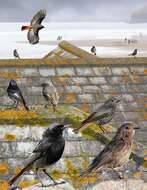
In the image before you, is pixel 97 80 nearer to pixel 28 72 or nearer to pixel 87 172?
Answer: pixel 28 72

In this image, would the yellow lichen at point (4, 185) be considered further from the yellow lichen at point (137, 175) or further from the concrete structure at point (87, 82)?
the concrete structure at point (87, 82)

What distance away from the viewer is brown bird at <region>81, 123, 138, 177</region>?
6465mm

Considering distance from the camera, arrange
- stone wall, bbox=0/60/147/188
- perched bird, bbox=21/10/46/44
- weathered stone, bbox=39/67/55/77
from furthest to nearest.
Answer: perched bird, bbox=21/10/46/44, weathered stone, bbox=39/67/55/77, stone wall, bbox=0/60/147/188

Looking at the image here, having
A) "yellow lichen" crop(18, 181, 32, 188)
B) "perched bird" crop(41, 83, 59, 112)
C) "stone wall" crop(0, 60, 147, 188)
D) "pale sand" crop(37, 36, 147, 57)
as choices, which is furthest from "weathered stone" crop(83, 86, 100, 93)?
"pale sand" crop(37, 36, 147, 57)

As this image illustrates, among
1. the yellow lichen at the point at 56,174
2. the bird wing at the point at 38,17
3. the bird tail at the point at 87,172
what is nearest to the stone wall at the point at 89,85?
the bird wing at the point at 38,17

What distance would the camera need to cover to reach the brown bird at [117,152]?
Result: 646 centimetres

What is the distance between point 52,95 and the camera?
1098cm

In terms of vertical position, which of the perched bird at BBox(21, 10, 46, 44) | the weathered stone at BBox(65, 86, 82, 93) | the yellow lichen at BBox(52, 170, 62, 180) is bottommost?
the yellow lichen at BBox(52, 170, 62, 180)

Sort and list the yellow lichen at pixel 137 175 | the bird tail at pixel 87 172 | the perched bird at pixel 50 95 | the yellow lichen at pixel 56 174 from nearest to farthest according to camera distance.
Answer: the bird tail at pixel 87 172 < the yellow lichen at pixel 56 174 < the yellow lichen at pixel 137 175 < the perched bird at pixel 50 95

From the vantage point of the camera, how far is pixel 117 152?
647cm

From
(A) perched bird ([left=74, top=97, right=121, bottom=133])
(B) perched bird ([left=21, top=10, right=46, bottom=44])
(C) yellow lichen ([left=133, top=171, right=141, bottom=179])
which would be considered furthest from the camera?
(B) perched bird ([left=21, top=10, right=46, bottom=44])

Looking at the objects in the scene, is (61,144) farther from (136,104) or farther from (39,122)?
(136,104)

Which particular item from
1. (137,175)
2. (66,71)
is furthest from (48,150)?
(66,71)

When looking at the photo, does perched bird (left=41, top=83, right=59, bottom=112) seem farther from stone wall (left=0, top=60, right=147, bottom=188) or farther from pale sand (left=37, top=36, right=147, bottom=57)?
pale sand (left=37, top=36, right=147, bottom=57)
